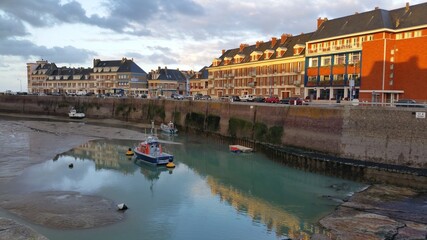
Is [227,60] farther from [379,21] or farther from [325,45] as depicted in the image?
[379,21]

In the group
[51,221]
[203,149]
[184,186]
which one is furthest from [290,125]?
[51,221]

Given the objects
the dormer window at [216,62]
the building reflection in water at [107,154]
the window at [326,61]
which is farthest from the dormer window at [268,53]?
the building reflection in water at [107,154]

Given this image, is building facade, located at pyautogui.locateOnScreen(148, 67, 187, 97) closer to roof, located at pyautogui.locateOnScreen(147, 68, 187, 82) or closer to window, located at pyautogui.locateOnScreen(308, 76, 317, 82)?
roof, located at pyautogui.locateOnScreen(147, 68, 187, 82)

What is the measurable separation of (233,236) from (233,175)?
13.7 m

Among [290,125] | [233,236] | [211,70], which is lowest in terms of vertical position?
[233,236]

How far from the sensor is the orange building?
159ft

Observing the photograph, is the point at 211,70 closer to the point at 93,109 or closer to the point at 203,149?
the point at 93,109

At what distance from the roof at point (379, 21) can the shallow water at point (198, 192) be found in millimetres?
28122

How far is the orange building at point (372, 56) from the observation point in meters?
48.5

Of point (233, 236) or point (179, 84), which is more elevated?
point (179, 84)

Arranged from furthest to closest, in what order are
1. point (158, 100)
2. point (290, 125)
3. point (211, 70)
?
point (211, 70) < point (158, 100) < point (290, 125)

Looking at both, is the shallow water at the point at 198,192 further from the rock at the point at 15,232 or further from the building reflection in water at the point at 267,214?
the rock at the point at 15,232

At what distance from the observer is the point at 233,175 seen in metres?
32.3

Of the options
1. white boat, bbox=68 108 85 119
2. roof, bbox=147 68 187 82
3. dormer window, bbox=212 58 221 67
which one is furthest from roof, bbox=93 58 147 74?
white boat, bbox=68 108 85 119
